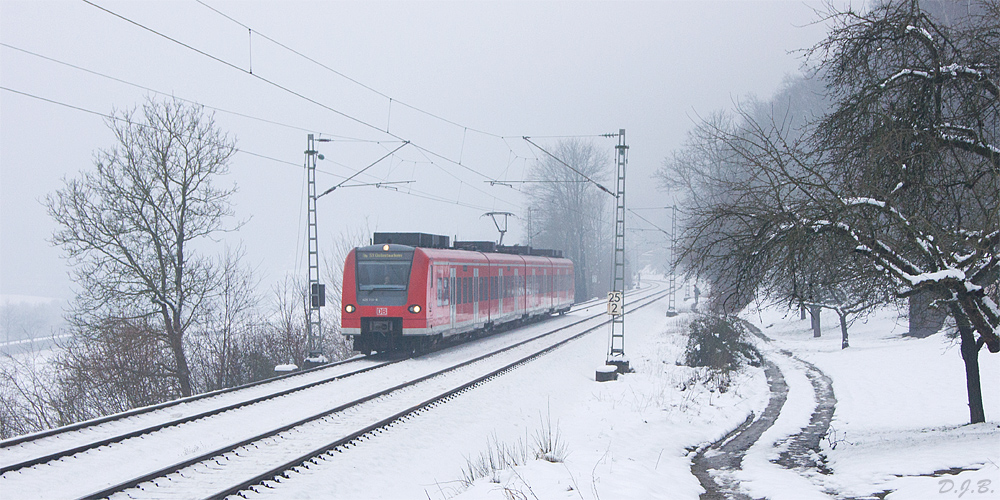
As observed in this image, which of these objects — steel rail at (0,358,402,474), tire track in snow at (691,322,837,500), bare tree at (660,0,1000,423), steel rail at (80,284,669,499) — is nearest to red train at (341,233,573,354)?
steel rail at (80,284,669,499)

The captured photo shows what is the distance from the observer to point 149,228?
2322cm

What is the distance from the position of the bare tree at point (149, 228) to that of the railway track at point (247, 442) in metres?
10.1

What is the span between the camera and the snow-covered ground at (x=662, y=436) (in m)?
7.72

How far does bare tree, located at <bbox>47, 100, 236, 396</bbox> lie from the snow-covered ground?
12.1m

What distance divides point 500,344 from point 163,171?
1192 centimetres

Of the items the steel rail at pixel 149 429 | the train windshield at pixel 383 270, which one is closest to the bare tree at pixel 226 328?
the train windshield at pixel 383 270

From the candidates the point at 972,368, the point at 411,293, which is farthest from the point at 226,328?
the point at 972,368

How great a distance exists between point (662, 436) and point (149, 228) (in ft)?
59.7

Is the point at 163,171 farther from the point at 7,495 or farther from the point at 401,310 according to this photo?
the point at 7,495

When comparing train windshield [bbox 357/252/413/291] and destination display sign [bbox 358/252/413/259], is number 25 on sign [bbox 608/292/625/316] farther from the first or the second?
destination display sign [bbox 358/252/413/259]

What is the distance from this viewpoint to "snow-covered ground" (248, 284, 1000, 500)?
25.3 ft

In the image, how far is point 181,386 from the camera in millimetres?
22031

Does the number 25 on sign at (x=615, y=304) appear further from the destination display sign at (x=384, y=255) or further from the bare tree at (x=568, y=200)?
the bare tree at (x=568, y=200)

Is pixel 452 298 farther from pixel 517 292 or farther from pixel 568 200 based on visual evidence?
pixel 568 200
